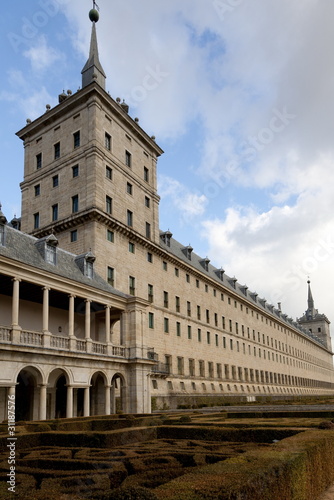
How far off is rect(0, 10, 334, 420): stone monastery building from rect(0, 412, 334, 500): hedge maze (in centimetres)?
1319

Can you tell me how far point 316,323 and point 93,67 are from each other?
445 ft

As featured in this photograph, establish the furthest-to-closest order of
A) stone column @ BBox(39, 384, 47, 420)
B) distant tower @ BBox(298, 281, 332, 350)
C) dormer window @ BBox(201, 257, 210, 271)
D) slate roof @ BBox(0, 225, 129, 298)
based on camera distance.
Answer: distant tower @ BBox(298, 281, 332, 350)
dormer window @ BBox(201, 257, 210, 271)
slate roof @ BBox(0, 225, 129, 298)
stone column @ BBox(39, 384, 47, 420)

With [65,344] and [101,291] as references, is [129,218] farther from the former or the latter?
[65,344]

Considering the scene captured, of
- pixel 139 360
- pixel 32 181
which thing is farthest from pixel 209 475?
pixel 32 181

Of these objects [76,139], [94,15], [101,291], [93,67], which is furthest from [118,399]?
[94,15]

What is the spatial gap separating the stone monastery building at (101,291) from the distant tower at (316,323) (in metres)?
89.7

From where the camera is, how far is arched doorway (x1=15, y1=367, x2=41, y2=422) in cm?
2523

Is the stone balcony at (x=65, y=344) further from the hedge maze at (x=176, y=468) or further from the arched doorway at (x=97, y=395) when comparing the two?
the hedge maze at (x=176, y=468)

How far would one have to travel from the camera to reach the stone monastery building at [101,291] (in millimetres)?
25688

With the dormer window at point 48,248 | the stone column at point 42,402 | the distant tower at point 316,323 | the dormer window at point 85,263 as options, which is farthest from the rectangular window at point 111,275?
the distant tower at point 316,323

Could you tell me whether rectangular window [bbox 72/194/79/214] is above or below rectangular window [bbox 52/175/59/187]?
below

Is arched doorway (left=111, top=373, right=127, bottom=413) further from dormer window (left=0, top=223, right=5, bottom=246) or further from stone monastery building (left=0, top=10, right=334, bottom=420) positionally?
dormer window (left=0, top=223, right=5, bottom=246)

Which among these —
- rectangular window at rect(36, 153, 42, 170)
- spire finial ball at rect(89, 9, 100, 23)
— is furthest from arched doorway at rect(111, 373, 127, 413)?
spire finial ball at rect(89, 9, 100, 23)

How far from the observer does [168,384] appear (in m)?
45.1
